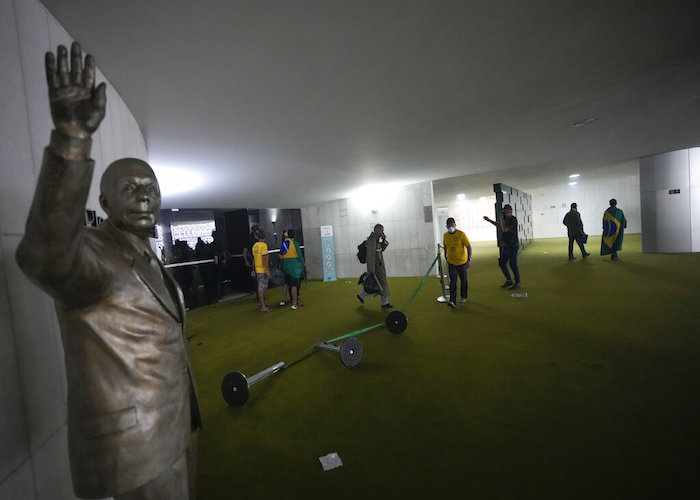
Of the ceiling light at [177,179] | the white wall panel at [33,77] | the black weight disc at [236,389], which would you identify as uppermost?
the ceiling light at [177,179]

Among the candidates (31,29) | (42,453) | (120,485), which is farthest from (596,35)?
(42,453)

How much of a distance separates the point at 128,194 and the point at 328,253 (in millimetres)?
10642

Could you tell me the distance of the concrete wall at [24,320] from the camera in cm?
110

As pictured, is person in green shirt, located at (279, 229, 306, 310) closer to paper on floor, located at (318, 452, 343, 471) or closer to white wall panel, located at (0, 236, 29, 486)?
paper on floor, located at (318, 452, 343, 471)

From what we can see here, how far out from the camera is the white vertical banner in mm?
11578

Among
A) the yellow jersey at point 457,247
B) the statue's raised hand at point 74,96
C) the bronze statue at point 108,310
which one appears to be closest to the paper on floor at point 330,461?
the bronze statue at point 108,310

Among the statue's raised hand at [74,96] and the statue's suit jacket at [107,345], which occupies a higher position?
the statue's raised hand at [74,96]

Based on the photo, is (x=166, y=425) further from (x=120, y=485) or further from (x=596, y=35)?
(x=596, y=35)

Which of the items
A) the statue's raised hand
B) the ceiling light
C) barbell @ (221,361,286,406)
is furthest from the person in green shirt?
the statue's raised hand

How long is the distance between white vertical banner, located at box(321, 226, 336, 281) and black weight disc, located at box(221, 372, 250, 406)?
28.3 ft

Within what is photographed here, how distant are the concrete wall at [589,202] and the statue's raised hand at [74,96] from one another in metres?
20.2

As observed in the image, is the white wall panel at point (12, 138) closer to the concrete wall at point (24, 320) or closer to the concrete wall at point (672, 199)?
the concrete wall at point (24, 320)

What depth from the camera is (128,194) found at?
1.07 meters

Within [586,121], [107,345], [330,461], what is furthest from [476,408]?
[586,121]
